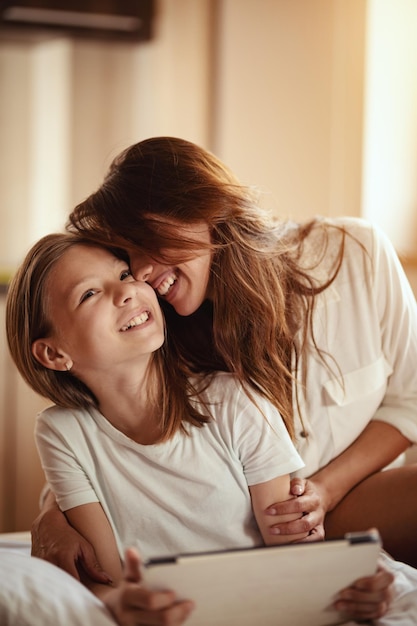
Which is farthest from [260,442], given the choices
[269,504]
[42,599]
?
[42,599]

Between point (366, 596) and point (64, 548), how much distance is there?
502mm

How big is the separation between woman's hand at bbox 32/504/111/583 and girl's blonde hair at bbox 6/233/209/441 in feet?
0.69

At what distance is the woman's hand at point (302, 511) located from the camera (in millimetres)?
1341

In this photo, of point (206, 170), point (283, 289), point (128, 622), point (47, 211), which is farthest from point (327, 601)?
point (47, 211)

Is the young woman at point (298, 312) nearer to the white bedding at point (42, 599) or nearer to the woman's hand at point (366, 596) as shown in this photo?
the woman's hand at point (366, 596)

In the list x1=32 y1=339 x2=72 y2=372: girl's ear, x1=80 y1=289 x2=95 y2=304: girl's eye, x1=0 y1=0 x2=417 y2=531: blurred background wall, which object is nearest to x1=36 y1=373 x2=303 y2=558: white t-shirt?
x1=32 y1=339 x2=72 y2=372: girl's ear

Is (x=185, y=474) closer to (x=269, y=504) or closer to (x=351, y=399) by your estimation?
Result: (x=269, y=504)

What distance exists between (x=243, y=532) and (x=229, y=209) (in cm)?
57

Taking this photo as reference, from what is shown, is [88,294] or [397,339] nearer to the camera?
[88,294]

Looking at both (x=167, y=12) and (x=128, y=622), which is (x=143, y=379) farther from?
(x=167, y=12)

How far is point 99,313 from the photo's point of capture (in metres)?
1.39

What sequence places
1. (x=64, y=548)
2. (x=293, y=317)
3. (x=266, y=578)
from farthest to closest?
1. (x=293, y=317)
2. (x=64, y=548)
3. (x=266, y=578)

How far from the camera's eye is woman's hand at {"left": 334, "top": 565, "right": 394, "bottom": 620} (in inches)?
43.6

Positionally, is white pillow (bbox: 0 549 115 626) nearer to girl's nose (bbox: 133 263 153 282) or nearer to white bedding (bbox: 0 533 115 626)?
white bedding (bbox: 0 533 115 626)
